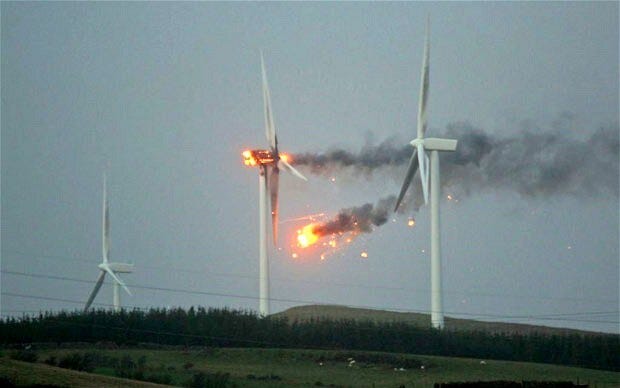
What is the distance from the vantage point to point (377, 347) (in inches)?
4547

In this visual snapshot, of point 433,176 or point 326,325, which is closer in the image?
point 433,176

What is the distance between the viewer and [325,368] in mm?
95250

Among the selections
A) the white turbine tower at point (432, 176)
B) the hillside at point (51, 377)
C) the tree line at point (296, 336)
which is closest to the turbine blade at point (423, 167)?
the white turbine tower at point (432, 176)

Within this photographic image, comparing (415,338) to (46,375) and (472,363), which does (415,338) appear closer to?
(472,363)

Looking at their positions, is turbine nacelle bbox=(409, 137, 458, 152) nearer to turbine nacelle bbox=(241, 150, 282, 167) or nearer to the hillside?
turbine nacelle bbox=(241, 150, 282, 167)

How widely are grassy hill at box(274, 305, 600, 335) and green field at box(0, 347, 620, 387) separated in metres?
29.8

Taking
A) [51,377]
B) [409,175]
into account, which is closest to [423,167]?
[409,175]

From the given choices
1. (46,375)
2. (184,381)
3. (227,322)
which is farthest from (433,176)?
(46,375)

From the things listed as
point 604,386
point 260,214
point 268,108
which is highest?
point 268,108

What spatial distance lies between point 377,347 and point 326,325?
649cm

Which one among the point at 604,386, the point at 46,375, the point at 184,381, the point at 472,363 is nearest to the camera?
the point at 46,375

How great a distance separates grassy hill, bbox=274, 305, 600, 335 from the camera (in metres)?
135

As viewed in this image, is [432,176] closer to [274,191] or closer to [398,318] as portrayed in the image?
→ [274,191]

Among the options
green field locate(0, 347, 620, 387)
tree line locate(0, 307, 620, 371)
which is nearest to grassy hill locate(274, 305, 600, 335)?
tree line locate(0, 307, 620, 371)
